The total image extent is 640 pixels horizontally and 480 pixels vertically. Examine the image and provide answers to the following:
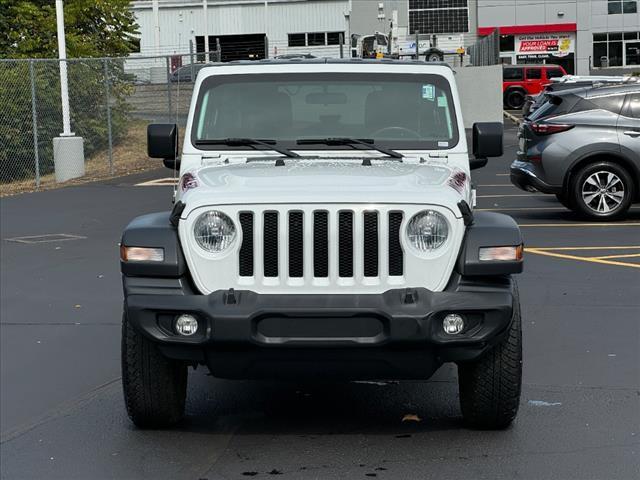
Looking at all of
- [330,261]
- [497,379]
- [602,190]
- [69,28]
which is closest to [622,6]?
[69,28]

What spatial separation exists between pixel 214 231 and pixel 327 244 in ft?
1.79

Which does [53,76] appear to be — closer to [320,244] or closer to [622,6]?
[320,244]

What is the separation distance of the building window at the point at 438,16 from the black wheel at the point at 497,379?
2803 inches

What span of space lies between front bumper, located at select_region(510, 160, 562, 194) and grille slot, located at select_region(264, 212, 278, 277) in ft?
33.9

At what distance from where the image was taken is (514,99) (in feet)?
180

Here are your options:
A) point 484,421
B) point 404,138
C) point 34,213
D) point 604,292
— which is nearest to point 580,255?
point 604,292

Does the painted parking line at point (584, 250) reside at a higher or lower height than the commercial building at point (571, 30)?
lower

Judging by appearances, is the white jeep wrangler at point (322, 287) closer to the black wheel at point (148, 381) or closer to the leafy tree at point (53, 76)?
the black wheel at point (148, 381)

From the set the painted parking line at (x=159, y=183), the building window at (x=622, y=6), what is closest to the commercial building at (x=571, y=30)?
the building window at (x=622, y=6)

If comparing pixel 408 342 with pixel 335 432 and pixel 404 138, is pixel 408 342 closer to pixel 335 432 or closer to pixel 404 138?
pixel 335 432

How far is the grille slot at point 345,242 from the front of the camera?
18.9 feet

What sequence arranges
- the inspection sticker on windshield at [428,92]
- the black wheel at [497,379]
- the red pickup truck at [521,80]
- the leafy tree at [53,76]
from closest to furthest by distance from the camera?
the black wheel at [497,379] < the inspection sticker on windshield at [428,92] < the leafy tree at [53,76] < the red pickup truck at [521,80]

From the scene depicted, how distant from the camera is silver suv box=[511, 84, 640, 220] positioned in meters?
15.5

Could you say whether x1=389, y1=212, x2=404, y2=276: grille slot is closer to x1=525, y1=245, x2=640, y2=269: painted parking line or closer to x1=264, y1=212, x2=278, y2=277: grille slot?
x1=264, y1=212, x2=278, y2=277: grille slot
